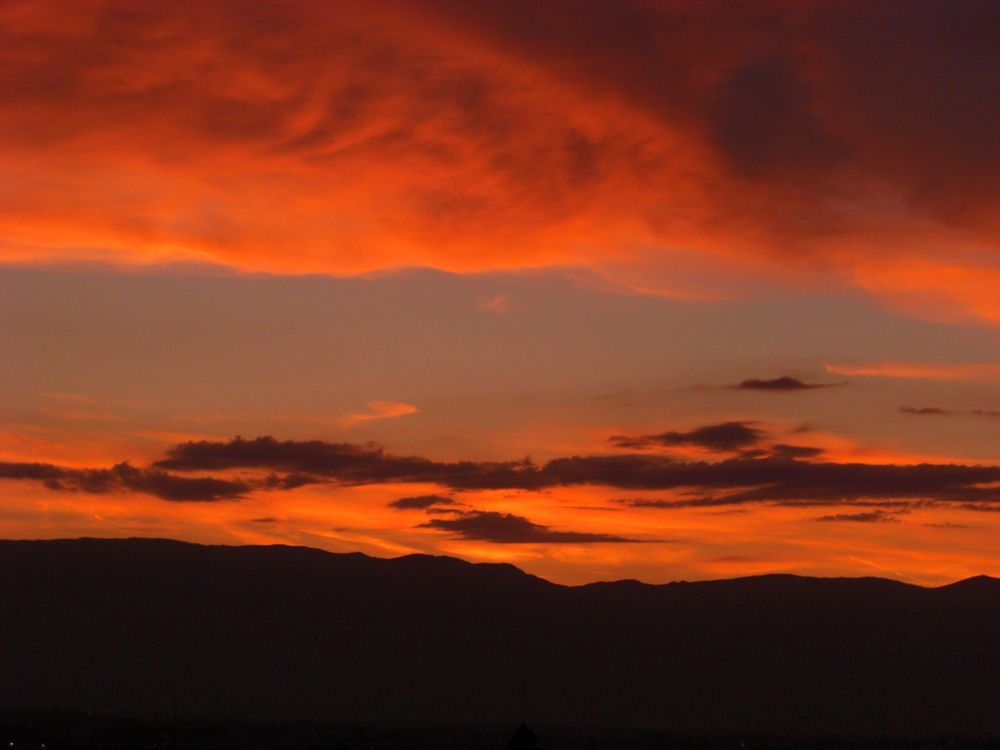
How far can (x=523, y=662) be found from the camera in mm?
187875

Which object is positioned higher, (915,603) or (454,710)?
(915,603)

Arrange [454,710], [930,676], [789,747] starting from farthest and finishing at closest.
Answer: [930,676]
[454,710]
[789,747]

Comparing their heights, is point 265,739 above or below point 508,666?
above

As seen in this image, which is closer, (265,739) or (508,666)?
(265,739)

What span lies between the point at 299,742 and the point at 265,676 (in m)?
112

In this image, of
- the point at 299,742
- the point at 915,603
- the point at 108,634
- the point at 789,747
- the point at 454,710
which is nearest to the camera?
the point at 299,742

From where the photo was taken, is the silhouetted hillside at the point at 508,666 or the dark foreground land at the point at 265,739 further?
the silhouetted hillside at the point at 508,666

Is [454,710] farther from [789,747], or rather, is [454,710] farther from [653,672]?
[789,747]

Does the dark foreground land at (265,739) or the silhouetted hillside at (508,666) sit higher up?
the dark foreground land at (265,739)

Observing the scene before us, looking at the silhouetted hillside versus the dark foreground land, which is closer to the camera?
the dark foreground land

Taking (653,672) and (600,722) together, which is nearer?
(600,722)

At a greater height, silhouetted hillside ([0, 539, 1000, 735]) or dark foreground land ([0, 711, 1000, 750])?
dark foreground land ([0, 711, 1000, 750])

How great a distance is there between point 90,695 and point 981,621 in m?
133

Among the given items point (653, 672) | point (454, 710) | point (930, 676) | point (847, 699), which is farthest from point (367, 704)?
point (930, 676)
